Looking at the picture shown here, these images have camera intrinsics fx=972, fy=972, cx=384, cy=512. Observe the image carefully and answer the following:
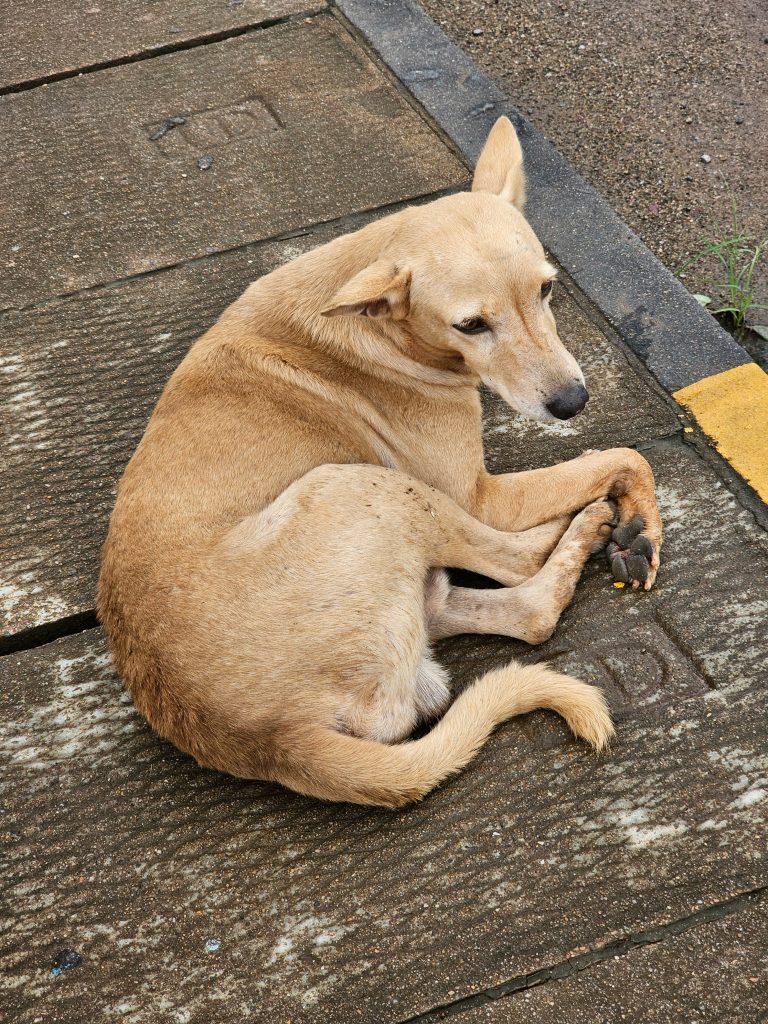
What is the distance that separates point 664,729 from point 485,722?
55 cm

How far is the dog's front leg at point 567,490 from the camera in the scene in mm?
3276

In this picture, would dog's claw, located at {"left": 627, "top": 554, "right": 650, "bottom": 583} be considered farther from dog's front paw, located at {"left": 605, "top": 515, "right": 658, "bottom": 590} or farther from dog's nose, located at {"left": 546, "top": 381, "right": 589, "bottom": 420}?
dog's nose, located at {"left": 546, "top": 381, "right": 589, "bottom": 420}

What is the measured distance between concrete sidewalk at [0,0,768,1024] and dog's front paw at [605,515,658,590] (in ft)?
0.25

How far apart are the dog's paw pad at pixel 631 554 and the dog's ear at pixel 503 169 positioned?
3.83ft

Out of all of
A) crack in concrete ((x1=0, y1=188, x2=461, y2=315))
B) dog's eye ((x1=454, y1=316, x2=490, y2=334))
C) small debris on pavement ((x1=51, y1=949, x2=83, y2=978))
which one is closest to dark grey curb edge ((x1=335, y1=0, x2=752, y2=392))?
crack in concrete ((x1=0, y1=188, x2=461, y2=315))

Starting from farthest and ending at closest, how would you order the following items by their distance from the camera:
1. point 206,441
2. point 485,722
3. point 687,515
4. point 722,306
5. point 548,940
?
point 722,306, point 687,515, point 206,441, point 485,722, point 548,940

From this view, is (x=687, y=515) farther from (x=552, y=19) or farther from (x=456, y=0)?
(x=456, y=0)

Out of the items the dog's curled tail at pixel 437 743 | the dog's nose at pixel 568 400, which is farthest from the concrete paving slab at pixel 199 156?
the dog's curled tail at pixel 437 743

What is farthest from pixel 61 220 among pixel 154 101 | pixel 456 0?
pixel 456 0

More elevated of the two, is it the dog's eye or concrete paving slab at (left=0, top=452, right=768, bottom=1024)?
the dog's eye

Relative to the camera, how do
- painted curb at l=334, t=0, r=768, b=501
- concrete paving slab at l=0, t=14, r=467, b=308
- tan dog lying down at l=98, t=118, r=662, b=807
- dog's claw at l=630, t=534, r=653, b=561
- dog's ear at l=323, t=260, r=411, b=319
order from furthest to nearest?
1. concrete paving slab at l=0, t=14, r=467, b=308
2. painted curb at l=334, t=0, r=768, b=501
3. dog's claw at l=630, t=534, r=653, b=561
4. dog's ear at l=323, t=260, r=411, b=319
5. tan dog lying down at l=98, t=118, r=662, b=807

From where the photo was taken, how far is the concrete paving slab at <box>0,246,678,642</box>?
3465 mm

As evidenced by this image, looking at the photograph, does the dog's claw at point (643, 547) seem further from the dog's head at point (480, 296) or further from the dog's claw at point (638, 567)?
the dog's head at point (480, 296)

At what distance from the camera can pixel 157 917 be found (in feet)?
8.57
